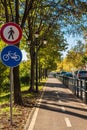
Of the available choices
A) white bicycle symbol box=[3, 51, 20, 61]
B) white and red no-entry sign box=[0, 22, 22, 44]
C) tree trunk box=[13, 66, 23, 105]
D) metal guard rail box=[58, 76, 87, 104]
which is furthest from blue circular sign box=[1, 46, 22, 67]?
metal guard rail box=[58, 76, 87, 104]

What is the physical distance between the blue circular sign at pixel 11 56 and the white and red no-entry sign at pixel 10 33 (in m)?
0.27

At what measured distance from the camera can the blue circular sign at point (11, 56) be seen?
11711 mm

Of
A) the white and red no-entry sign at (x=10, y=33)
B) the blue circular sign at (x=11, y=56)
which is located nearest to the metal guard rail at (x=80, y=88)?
the blue circular sign at (x=11, y=56)

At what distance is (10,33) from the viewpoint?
1173 centimetres

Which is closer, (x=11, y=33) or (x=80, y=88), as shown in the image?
(x=11, y=33)

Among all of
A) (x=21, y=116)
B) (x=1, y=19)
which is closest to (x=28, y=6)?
(x=1, y=19)

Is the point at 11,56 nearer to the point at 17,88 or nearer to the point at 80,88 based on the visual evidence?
the point at 17,88

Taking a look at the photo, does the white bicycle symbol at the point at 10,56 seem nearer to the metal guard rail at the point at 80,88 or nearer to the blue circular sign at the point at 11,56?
the blue circular sign at the point at 11,56

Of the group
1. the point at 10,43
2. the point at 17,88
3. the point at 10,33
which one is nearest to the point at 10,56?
the point at 10,43

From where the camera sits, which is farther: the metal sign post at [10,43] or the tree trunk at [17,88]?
the tree trunk at [17,88]

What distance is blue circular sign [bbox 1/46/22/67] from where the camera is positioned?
Result: 1171 centimetres

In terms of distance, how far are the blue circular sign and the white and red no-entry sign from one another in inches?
10.5

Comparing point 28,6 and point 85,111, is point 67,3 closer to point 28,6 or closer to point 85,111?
point 28,6

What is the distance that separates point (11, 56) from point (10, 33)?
766mm
